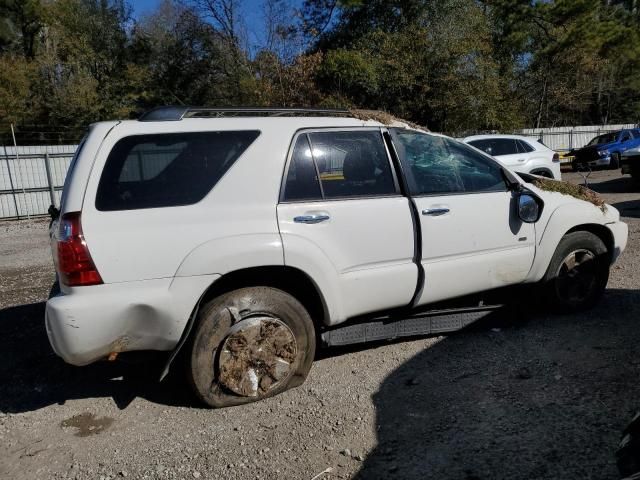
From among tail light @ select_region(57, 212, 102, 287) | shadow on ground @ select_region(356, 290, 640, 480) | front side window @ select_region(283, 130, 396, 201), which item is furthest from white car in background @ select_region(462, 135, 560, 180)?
tail light @ select_region(57, 212, 102, 287)

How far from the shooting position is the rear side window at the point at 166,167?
3143 millimetres

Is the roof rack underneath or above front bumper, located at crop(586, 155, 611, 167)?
above

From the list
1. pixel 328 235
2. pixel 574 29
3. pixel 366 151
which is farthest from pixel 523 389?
pixel 574 29

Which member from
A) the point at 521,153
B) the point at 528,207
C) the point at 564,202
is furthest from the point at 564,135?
the point at 528,207

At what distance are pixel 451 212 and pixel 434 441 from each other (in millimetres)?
1643

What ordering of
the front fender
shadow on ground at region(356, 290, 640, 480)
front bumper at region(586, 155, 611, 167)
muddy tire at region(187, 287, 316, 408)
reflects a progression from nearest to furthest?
shadow on ground at region(356, 290, 640, 480) → muddy tire at region(187, 287, 316, 408) → the front fender → front bumper at region(586, 155, 611, 167)

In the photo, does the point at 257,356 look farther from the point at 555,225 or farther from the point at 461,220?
the point at 555,225

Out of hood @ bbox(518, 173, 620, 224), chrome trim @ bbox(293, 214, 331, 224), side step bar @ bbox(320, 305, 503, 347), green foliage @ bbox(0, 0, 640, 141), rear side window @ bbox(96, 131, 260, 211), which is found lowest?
side step bar @ bbox(320, 305, 503, 347)

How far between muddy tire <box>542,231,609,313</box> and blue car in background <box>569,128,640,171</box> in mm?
18400

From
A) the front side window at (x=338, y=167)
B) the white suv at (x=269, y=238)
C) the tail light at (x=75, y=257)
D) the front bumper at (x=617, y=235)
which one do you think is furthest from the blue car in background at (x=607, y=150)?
the tail light at (x=75, y=257)

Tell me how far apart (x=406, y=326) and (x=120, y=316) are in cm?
205

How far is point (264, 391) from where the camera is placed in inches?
139

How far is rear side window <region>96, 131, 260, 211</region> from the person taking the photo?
3143mm

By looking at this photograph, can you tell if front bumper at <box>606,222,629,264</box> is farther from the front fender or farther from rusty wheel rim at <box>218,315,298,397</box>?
rusty wheel rim at <box>218,315,298,397</box>
